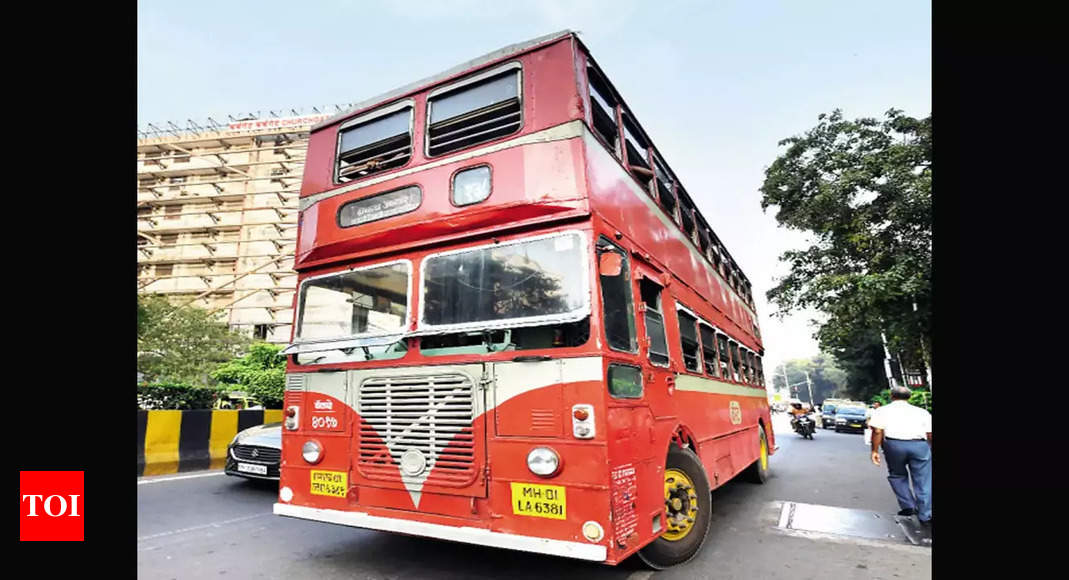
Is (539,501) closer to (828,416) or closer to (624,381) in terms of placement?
(624,381)


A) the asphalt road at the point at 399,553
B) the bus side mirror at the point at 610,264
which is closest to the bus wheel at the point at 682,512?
the asphalt road at the point at 399,553

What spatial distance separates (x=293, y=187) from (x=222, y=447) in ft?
129

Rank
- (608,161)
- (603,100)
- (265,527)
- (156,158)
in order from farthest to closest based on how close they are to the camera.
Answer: (156,158), (265,527), (603,100), (608,161)

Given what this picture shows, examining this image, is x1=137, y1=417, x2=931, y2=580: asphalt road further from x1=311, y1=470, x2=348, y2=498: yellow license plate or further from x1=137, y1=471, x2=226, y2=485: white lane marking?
x1=137, y1=471, x2=226, y2=485: white lane marking

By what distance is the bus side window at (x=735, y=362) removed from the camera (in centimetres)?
821

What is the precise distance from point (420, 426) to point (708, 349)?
4.14 metres

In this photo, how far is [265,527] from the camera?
18.1ft

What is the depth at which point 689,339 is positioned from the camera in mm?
5828

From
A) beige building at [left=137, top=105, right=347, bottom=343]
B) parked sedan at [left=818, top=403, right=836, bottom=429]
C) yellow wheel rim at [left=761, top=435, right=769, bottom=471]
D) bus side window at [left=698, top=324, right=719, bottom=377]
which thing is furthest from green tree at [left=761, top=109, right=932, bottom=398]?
beige building at [left=137, top=105, right=347, bottom=343]

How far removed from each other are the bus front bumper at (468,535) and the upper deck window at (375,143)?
9.62 ft

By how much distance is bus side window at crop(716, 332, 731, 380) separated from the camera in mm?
7418

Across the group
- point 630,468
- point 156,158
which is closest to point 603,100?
point 630,468

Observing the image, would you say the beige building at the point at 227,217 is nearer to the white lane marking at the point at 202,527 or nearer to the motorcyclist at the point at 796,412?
the motorcyclist at the point at 796,412
